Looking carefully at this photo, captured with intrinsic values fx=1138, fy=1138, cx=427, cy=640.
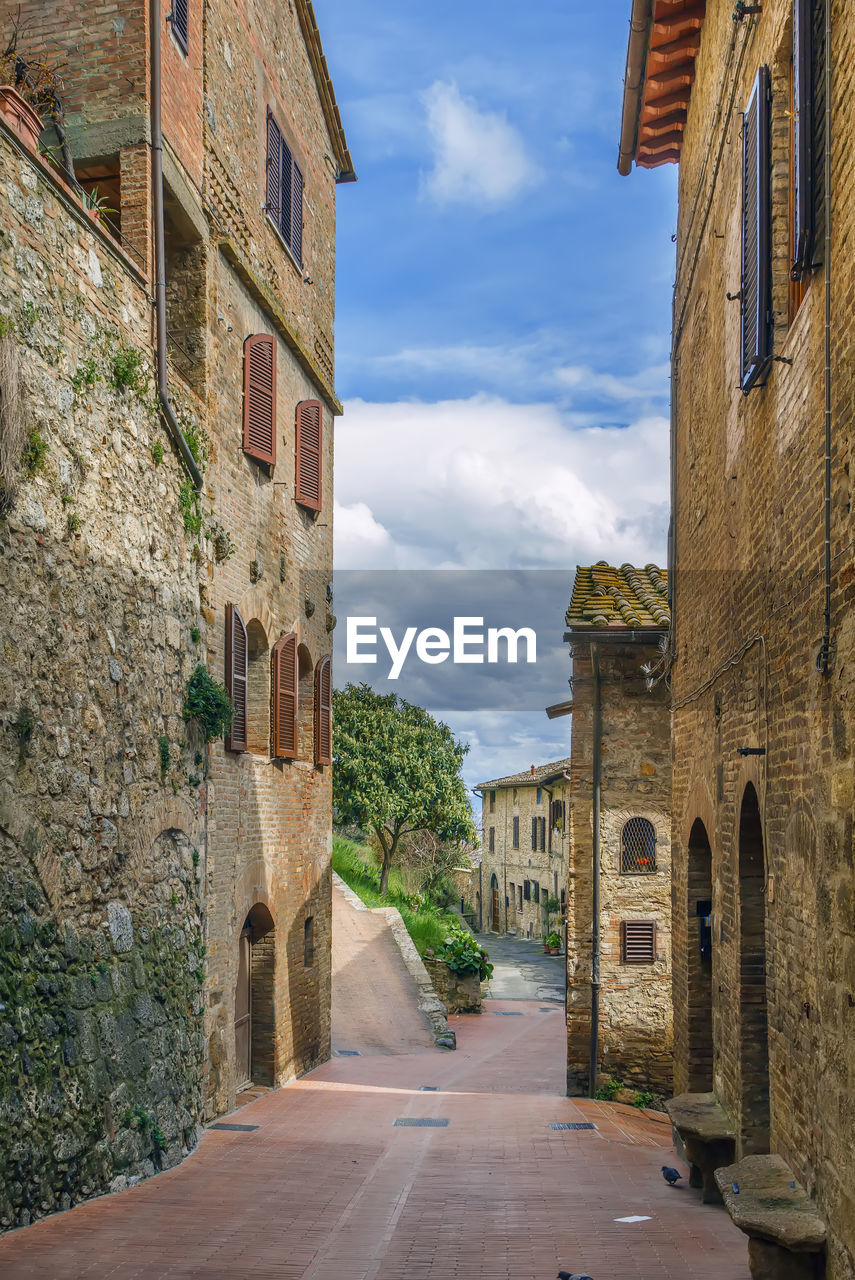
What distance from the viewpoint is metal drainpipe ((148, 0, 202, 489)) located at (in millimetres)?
9969

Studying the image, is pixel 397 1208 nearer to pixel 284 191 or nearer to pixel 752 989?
pixel 752 989

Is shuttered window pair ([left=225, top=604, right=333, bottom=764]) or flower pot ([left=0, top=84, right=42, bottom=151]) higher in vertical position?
flower pot ([left=0, top=84, right=42, bottom=151])

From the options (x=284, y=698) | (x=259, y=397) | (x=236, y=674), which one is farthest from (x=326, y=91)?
(x=236, y=674)

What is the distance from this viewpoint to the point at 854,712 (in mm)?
A: 5094

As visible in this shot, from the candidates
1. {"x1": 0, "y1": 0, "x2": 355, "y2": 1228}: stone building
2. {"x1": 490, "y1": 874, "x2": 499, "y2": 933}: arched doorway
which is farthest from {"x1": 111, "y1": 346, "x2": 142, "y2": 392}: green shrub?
{"x1": 490, "y1": 874, "x2": 499, "y2": 933}: arched doorway

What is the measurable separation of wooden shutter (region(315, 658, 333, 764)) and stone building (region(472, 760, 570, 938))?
2266 cm

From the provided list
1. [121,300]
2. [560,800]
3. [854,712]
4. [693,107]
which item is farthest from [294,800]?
[560,800]

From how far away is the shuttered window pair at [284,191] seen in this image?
571 inches

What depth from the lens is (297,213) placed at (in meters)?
15.7

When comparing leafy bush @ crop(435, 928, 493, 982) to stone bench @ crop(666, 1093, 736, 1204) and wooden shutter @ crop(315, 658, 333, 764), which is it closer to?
wooden shutter @ crop(315, 658, 333, 764)

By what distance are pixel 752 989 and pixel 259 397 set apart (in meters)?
8.76

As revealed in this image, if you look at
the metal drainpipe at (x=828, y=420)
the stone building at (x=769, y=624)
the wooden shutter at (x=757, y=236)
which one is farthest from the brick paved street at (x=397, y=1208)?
the wooden shutter at (x=757, y=236)

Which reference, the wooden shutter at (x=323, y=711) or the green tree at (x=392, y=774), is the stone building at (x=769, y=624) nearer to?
the wooden shutter at (x=323, y=711)

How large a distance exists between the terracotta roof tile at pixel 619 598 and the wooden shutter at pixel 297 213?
5999 mm
